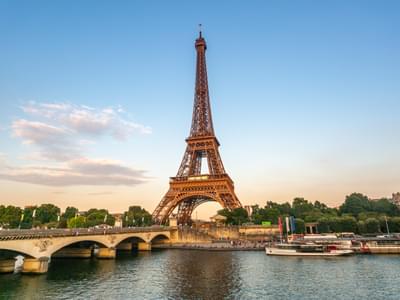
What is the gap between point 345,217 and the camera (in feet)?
237

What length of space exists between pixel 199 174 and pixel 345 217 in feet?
127

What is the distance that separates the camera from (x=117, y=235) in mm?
47281

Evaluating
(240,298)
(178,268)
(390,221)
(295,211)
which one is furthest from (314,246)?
(295,211)

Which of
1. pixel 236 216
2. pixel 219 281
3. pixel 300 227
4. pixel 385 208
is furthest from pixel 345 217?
pixel 219 281

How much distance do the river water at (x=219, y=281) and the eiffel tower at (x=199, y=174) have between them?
121 feet

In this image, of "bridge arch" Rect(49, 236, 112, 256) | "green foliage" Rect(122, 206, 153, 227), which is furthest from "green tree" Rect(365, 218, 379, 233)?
"bridge arch" Rect(49, 236, 112, 256)

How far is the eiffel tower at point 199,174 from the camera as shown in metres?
73.5

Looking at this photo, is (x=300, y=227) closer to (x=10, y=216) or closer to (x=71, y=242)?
(x=71, y=242)

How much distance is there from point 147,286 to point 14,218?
66308 millimetres

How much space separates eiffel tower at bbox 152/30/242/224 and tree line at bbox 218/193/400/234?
6396 millimetres

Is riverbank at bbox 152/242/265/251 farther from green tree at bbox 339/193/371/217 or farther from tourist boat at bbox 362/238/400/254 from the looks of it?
green tree at bbox 339/193/371/217

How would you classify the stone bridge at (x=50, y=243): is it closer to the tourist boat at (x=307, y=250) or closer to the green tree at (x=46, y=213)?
the tourist boat at (x=307, y=250)

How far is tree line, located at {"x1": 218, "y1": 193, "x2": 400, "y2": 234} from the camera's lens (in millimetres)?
67750

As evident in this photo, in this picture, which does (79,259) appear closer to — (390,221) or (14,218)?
(14,218)
